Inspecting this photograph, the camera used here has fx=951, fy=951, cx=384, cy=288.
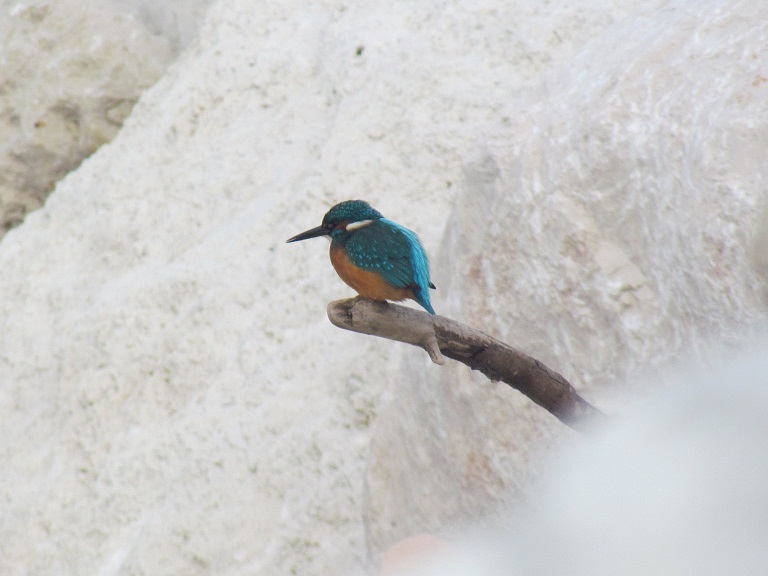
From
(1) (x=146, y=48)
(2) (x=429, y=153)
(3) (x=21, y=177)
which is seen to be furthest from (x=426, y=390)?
(3) (x=21, y=177)

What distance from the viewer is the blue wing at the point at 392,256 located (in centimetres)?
203

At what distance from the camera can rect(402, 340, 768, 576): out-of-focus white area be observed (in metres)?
1.20

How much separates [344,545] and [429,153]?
1465mm

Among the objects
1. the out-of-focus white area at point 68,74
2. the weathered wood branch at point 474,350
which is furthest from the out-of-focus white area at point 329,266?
the weathered wood branch at point 474,350

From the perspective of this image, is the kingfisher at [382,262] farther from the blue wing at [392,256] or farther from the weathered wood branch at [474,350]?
the weathered wood branch at [474,350]

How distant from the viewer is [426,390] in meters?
2.50

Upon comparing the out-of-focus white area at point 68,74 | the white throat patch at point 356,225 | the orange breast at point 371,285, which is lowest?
the out-of-focus white area at point 68,74

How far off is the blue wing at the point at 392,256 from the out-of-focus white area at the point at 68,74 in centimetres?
322

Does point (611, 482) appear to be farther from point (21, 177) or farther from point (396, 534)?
point (21, 177)

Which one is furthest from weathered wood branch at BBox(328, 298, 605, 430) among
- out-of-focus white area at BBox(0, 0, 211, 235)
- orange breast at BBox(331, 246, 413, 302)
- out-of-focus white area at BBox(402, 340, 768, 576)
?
out-of-focus white area at BBox(0, 0, 211, 235)

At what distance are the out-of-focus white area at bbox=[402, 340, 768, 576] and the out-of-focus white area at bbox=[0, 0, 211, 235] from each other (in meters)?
3.99

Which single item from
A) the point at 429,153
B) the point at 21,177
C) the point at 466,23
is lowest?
the point at 21,177

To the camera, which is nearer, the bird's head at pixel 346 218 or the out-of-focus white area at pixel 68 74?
the bird's head at pixel 346 218

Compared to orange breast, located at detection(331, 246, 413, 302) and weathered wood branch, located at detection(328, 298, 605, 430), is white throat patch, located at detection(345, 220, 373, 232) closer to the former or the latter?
orange breast, located at detection(331, 246, 413, 302)
